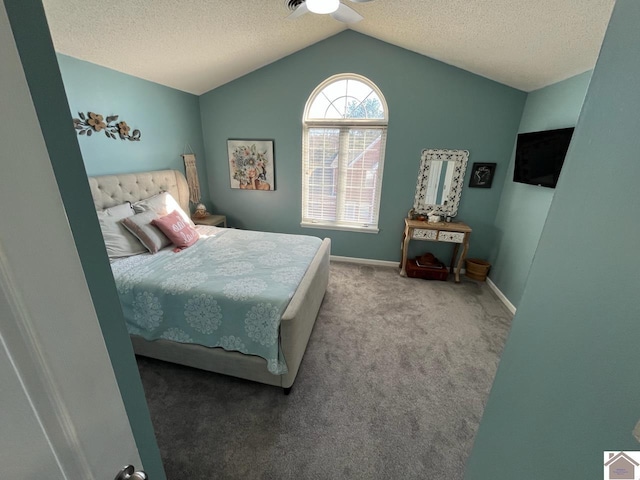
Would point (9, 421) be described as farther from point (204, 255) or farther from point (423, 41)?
point (423, 41)

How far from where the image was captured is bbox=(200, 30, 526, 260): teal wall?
3158 mm

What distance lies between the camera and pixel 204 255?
2428 mm

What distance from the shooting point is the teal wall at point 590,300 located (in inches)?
20.2

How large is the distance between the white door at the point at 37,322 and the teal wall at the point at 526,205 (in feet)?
9.58

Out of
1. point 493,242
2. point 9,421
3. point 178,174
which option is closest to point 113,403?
point 9,421

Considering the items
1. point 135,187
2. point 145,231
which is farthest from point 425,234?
point 135,187

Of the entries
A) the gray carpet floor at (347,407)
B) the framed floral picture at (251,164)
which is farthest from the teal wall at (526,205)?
the framed floral picture at (251,164)

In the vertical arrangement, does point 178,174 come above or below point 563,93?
below

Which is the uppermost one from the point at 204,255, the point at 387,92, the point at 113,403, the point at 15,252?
the point at 387,92

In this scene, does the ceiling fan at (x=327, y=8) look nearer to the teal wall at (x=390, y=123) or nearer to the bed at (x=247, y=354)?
the teal wall at (x=390, y=123)

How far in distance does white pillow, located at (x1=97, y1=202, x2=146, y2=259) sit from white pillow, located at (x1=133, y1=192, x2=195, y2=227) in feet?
0.56

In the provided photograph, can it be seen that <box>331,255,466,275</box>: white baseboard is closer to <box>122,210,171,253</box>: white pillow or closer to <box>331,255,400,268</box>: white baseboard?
<box>331,255,400,268</box>: white baseboard

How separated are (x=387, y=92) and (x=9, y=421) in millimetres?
3813

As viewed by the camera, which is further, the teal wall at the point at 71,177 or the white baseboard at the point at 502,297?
the white baseboard at the point at 502,297
